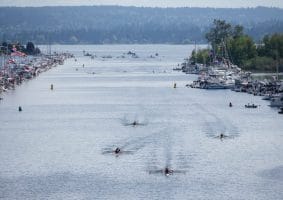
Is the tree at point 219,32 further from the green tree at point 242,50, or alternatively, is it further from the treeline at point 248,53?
the green tree at point 242,50

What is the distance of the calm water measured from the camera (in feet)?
143

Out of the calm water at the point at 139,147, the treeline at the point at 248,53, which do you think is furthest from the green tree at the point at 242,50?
the calm water at the point at 139,147

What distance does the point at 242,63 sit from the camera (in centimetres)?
13112

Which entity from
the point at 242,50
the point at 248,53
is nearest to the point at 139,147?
the point at 242,50

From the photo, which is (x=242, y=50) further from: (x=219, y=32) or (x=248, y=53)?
(x=219, y=32)

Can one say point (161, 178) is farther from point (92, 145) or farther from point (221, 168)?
point (92, 145)

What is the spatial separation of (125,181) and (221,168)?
5.62m

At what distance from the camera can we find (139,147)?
182 ft

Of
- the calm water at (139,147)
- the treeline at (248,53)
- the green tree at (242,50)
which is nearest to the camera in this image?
the calm water at (139,147)

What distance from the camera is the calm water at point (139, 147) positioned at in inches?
1719

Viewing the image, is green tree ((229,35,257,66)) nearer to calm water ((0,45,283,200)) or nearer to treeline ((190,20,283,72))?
treeline ((190,20,283,72))

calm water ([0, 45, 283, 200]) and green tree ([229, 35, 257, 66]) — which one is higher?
green tree ([229, 35, 257, 66])

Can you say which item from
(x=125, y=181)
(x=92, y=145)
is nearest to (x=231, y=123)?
(x=92, y=145)

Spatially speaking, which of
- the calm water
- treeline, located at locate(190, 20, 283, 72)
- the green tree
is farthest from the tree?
the calm water
